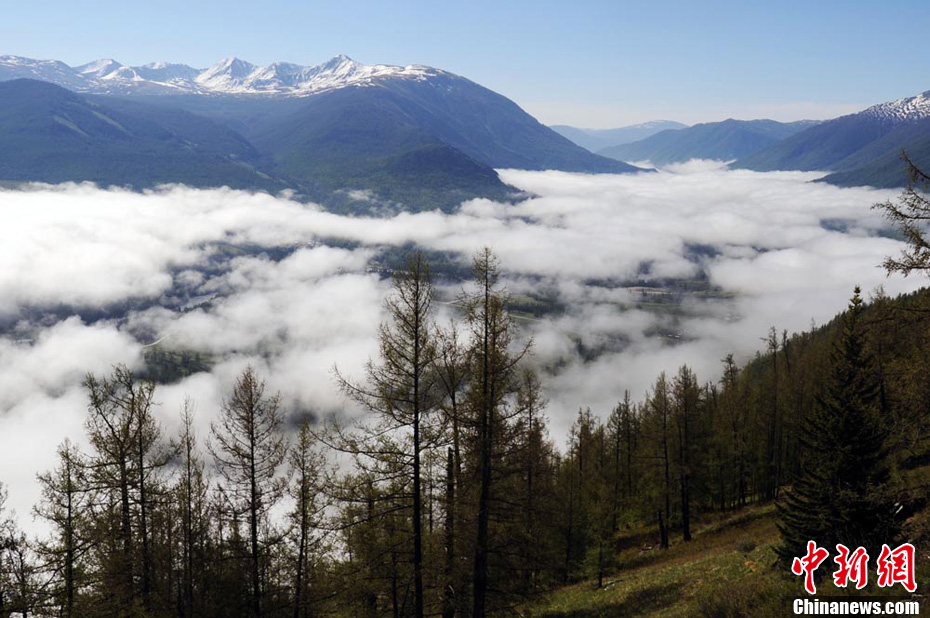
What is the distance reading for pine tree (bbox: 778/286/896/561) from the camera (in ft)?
65.9

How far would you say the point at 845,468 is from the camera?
22.0m

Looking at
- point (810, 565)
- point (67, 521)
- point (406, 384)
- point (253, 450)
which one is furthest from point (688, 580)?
point (67, 521)

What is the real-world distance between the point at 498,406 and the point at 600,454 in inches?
2058

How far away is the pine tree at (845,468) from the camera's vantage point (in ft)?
65.9

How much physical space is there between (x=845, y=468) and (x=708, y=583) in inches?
291

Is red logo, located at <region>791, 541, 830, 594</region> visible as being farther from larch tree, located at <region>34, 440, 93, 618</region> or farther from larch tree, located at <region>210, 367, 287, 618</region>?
larch tree, located at <region>34, 440, 93, 618</region>

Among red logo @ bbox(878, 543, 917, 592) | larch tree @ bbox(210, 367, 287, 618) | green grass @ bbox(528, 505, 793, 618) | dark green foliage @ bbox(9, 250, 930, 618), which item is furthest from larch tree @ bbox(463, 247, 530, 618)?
red logo @ bbox(878, 543, 917, 592)

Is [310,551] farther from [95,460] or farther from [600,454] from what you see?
[600,454]

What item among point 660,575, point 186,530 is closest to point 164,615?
point 186,530

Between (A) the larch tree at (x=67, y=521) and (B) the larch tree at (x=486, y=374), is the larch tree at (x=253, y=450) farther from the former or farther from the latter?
(B) the larch tree at (x=486, y=374)

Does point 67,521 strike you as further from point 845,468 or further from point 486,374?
point 845,468

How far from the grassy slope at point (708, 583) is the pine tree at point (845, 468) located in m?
2.11

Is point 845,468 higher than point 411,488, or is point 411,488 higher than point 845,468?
point 411,488

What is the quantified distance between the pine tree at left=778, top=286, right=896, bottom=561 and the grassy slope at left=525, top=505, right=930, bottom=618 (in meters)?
2.11
